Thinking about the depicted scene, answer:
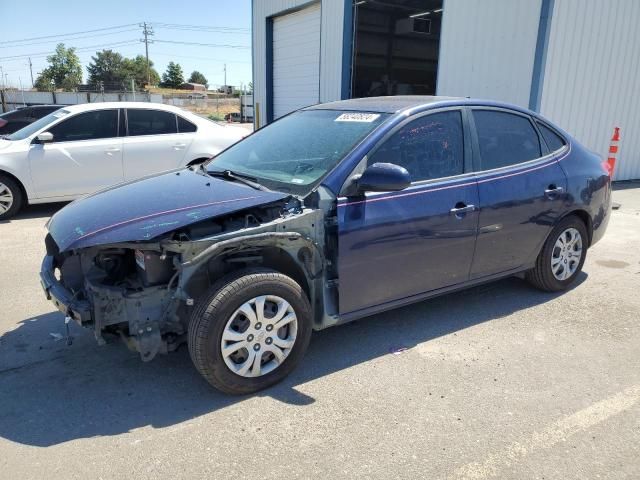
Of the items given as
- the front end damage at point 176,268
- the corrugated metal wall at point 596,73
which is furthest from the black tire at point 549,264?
the corrugated metal wall at point 596,73

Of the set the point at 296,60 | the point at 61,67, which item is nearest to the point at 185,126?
the point at 296,60

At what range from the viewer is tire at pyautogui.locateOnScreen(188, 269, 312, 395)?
2.89 m

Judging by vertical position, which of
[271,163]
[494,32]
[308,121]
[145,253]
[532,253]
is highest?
[494,32]

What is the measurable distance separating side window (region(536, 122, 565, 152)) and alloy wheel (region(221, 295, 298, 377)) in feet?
9.37

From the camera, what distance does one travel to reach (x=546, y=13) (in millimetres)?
9164

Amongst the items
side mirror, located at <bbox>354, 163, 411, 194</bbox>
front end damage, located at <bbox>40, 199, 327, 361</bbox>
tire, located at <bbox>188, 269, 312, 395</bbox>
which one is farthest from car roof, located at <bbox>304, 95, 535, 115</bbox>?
tire, located at <bbox>188, 269, 312, 395</bbox>

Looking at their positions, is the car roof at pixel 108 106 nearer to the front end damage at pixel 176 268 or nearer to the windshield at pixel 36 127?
the windshield at pixel 36 127

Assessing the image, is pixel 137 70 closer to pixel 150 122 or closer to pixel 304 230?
pixel 150 122

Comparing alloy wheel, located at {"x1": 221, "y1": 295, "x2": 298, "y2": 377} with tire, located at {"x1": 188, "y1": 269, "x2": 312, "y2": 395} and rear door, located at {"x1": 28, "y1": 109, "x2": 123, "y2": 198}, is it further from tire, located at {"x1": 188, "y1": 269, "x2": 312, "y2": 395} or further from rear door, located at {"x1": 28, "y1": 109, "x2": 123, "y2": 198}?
rear door, located at {"x1": 28, "y1": 109, "x2": 123, "y2": 198}

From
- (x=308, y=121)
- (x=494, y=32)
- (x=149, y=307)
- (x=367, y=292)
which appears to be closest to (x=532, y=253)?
(x=367, y=292)

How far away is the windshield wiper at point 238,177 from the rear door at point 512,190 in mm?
1648

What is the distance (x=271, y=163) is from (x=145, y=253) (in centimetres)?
126

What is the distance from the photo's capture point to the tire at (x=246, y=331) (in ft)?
9.49

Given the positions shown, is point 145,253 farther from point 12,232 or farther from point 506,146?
point 12,232
